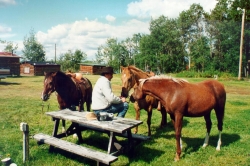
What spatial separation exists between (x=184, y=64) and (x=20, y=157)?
58820 millimetres

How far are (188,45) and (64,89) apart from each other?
5530 centimetres

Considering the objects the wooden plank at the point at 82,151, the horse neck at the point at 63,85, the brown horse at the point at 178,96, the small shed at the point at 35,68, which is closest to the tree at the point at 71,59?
the small shed at the point at 35,68

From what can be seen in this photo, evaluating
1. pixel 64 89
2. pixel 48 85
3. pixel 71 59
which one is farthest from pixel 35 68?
pixel 48 85

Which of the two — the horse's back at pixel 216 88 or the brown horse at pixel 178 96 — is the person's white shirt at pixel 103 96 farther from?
the horse's back at pixel 216 88

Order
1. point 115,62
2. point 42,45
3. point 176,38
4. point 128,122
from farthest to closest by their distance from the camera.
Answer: point 115,62
point 42,45
point 176,38
point 128,122

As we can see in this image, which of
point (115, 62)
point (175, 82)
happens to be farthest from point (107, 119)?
point (115, 62)

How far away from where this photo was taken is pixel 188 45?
192ft

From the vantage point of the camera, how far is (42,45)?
67188mm

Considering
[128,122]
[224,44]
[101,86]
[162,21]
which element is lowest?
[128,122]

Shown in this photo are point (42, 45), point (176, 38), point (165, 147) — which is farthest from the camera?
point (42, 45)

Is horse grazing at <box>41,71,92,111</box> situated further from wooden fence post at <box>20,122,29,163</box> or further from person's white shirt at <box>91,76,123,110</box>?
person's white shirt at <box>91,76,123,110</box>

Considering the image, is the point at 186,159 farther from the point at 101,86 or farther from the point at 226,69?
the point at 226,69

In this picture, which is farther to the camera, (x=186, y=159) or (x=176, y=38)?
(x=176, y=38)

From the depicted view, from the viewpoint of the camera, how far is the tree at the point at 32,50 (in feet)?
211
